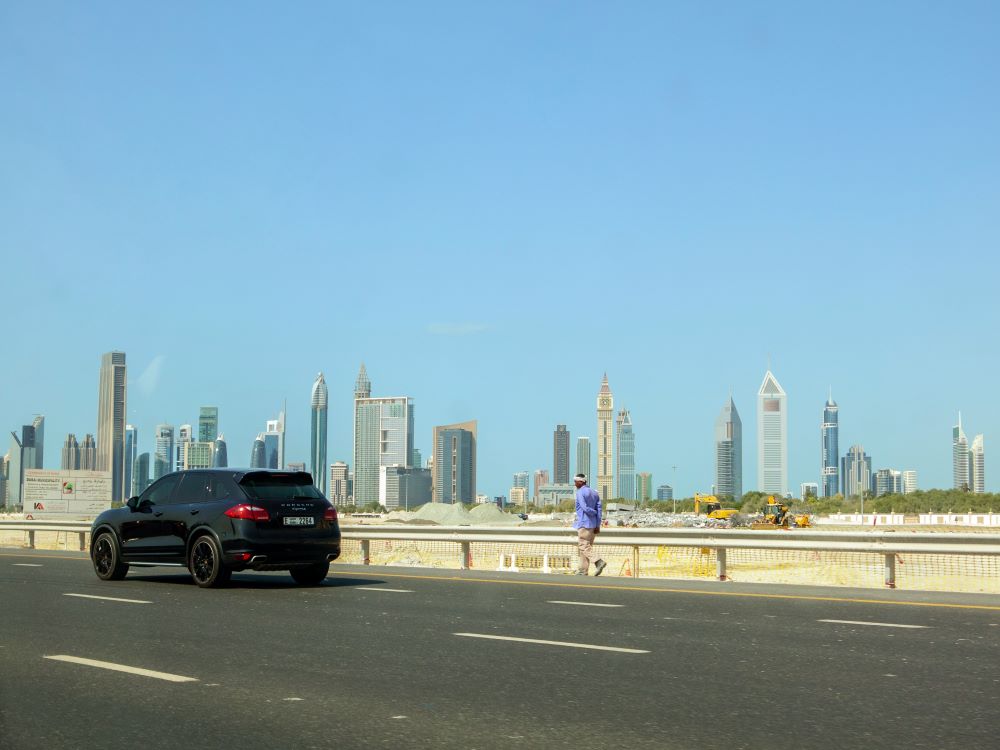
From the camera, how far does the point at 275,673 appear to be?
9180mm

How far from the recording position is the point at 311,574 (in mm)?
19312

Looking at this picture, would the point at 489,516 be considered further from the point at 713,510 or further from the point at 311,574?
the point at 311,574

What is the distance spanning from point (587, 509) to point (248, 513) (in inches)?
270

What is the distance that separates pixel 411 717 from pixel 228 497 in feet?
38.4

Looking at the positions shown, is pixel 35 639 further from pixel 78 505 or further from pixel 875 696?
pixel 78 505

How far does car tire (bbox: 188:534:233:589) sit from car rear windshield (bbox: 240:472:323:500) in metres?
0.94

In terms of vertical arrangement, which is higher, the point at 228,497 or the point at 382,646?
the point at 228,497

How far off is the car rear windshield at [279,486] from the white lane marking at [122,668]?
27.1ft

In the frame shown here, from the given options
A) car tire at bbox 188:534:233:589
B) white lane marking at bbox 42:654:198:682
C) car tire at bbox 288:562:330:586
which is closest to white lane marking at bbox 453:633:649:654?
white lane marking at bbox 42:654:198:682

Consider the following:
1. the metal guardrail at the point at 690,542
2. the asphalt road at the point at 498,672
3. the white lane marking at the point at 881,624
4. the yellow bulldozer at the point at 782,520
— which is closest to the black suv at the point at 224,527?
the asphalt road at the point at 498,672

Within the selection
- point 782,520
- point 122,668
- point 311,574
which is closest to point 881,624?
point 122,668

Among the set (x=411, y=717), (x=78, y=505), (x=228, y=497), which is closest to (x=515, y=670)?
(x=411, y=717)

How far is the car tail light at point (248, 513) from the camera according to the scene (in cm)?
1798

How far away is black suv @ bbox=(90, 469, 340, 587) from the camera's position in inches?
709
